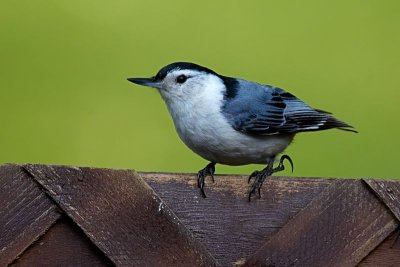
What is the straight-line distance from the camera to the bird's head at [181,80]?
3.04 meters

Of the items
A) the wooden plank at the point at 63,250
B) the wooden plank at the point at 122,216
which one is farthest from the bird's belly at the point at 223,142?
the wooden plank at the point at 63,250

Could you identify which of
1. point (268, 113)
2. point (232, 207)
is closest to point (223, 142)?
point (268, 113)

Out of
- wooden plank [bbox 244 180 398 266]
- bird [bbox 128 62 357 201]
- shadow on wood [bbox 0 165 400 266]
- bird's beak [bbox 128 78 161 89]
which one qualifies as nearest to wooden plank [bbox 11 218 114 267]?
shadow on wood [bbox 0 165 400 266]

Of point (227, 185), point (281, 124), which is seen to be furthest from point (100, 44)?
point (227, 185)

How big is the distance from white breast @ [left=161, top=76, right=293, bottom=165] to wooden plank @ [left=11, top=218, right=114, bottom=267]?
1120 millimetres

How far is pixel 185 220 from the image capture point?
5.90ft

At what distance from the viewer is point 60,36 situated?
3678 millimetres

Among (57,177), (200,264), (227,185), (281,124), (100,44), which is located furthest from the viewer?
(100,44)

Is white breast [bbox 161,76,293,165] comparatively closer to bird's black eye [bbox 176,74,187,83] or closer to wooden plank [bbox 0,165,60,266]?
bird's black eye [bbox 176,74,187,83]

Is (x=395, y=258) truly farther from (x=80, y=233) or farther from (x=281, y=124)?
(x=281, y=124)

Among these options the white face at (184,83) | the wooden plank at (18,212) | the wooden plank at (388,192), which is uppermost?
the wooden plank at (18,212)

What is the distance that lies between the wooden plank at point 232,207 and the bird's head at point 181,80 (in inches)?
44.9

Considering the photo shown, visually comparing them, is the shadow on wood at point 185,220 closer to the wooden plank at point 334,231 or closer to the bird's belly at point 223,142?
the wooden plank at point 334,231

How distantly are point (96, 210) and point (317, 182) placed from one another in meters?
0.43
